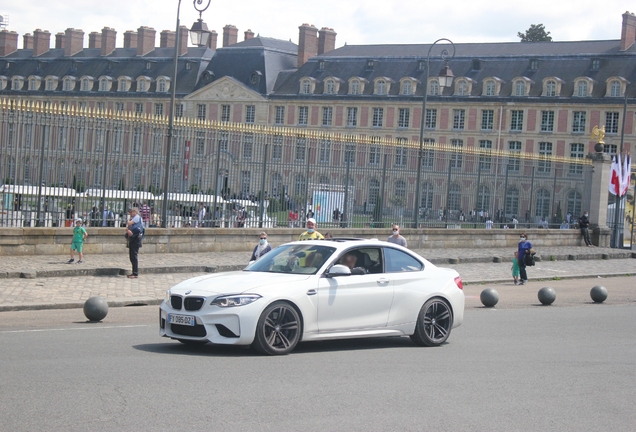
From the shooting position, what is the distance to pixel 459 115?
281ft

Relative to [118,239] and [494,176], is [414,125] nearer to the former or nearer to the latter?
[494,176]

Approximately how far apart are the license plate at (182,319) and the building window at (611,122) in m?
73.9

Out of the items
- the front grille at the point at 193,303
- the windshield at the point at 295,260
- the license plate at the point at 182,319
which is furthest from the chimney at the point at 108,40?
the front grille at the point at 193,303

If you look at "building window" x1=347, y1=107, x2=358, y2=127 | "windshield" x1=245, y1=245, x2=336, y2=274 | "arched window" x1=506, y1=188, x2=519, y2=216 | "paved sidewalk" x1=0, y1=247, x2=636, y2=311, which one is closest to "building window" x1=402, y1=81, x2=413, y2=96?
"building window" x1=347, y1=107, x2=358, y2=127

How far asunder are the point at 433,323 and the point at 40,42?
9523cm

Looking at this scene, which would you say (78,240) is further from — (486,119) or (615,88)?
(486,119)

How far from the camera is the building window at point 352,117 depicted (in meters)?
89.1

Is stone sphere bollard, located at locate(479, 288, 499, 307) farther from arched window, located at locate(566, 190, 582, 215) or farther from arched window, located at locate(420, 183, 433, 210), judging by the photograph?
arched window, located at locate(566, 190, 582, 215)

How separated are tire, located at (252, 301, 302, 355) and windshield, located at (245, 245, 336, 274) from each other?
79cm

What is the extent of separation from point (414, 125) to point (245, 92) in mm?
16514

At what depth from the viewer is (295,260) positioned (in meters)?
11.8

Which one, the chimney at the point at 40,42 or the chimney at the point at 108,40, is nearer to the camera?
the chimney at the point at 108,40

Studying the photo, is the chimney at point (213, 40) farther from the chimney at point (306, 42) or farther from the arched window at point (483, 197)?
the arched window at point (483, 197)

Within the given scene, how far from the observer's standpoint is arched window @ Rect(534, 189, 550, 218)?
120ft
